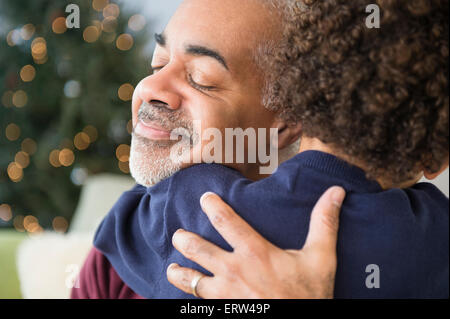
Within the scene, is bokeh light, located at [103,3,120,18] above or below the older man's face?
above

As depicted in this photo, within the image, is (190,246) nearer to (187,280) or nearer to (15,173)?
(187,280)

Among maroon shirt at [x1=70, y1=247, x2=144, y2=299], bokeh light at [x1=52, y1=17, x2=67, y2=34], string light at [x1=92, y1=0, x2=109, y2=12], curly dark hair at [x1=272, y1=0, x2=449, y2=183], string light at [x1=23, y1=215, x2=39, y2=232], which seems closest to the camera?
curly dark hair at [x1=272, y1=0, x2=449, y2=183]

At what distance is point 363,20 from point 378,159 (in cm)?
24

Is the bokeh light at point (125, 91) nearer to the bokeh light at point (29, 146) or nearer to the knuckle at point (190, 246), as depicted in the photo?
the bokeh light at point (29, 146)

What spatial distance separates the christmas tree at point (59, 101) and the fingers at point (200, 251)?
7.79ft

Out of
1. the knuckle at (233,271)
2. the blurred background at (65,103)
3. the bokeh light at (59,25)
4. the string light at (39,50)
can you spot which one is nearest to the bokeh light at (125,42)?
the blurred background at (65,103)

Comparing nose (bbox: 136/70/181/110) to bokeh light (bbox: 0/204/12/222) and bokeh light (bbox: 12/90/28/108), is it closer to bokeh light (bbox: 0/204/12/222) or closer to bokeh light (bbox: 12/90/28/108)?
bokeh light (bbox: 12/90/28/108)

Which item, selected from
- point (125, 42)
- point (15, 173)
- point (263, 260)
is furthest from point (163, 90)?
point (15, 173)

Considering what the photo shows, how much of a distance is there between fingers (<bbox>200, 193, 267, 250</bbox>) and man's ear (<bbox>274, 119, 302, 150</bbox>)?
1.44 ft

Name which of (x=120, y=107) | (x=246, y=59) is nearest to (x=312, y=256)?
(x=246, y=59)

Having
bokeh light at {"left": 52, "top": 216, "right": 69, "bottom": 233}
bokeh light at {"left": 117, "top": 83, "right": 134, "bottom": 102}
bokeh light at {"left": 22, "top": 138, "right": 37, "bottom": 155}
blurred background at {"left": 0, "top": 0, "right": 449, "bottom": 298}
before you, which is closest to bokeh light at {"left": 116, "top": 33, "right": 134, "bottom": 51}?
blurred background at {"left": 0, "top": 0, "right": 449, "bottom": 298}

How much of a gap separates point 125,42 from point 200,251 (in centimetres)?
260

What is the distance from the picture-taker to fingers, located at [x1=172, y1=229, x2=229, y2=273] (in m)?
0.87
